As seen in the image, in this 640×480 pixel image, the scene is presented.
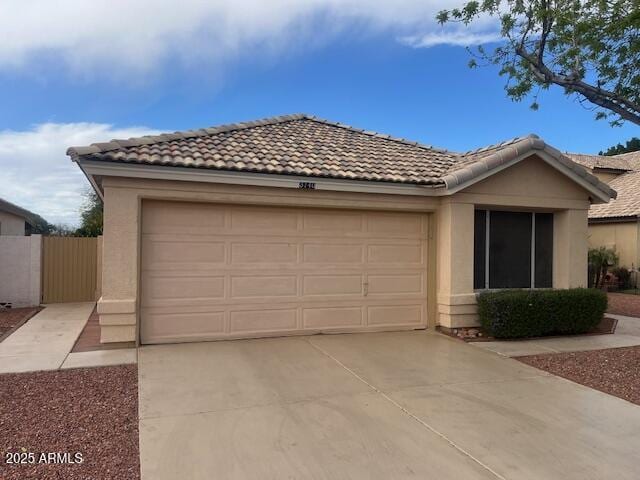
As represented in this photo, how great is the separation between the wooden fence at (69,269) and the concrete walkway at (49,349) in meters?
2.61

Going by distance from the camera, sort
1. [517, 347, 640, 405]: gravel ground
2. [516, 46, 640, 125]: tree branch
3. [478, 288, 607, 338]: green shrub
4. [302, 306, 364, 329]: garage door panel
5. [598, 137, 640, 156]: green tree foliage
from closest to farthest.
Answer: [517, 347, 640, 405]: gravel ground
[516, 46, 640, 125]: tree branch
[478, 288, 607, 338]: green shrub
[302, 306, 364, 329]: garage door panel
[598, 137, 640, 156]: green tree foliage

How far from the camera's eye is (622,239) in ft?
67.4

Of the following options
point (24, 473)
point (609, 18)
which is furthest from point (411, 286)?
point (24, 473)

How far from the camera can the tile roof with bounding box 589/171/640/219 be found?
20.1m

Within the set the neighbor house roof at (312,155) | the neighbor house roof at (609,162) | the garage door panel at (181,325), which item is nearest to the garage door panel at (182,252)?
the garage door panel at (181,325)

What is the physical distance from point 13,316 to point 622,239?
22749 mm

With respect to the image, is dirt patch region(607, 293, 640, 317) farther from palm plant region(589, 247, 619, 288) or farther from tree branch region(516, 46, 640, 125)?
tree branch region(516, 46, 640, 125)

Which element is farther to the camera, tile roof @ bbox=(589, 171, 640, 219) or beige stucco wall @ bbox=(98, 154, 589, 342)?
tile roof @ bbox=(589, 171, 640, 219)

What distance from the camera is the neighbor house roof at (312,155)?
794 centimetres

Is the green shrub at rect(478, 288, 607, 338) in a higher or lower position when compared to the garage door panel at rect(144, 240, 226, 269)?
lower

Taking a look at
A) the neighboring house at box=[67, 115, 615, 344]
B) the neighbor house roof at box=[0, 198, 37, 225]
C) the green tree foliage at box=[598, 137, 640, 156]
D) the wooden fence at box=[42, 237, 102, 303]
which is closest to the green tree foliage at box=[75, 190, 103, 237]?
the neighbor house roof at box=[0, 198, 37, 225]

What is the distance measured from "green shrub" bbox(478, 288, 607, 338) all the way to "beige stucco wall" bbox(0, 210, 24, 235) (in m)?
20.7

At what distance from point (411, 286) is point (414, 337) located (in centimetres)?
111

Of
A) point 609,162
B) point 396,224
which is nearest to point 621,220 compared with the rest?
point 609,162
